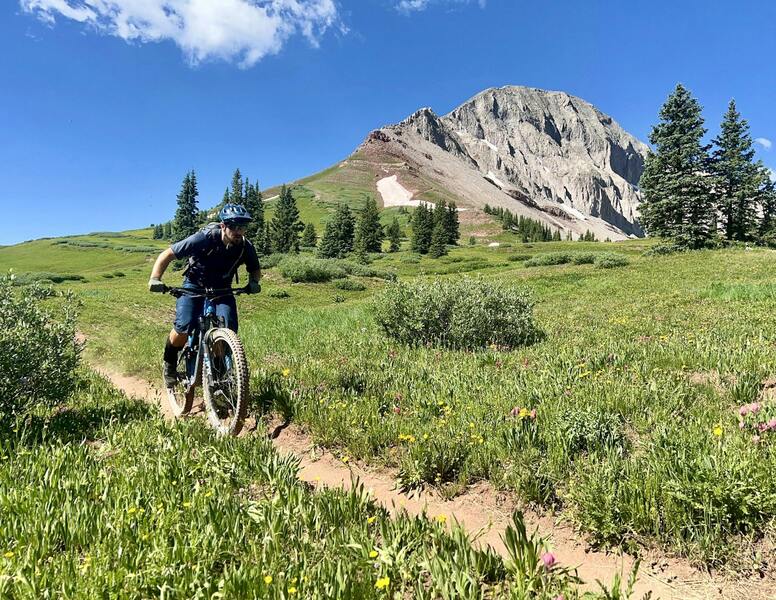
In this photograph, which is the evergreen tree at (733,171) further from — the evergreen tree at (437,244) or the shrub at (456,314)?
the shrub at (456,314)

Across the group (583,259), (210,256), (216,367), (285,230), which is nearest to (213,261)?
(210,256)

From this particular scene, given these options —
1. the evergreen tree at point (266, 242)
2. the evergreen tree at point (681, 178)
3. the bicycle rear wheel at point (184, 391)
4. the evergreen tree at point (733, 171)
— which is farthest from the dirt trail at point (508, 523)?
the evergreen tree at point (266, 242)

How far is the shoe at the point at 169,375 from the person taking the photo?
7457 millimetres

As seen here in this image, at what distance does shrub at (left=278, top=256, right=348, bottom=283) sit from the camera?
35.6 m

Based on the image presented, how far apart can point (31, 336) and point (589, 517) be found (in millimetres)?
6785

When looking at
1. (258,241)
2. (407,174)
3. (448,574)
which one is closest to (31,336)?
(448,574)

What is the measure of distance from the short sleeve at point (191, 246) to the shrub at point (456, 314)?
16.5 feet

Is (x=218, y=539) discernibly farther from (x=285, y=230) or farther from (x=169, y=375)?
(x=285, y=230)

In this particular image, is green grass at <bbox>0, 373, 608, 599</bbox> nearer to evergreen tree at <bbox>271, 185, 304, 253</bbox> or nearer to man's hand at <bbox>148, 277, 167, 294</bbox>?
man's hand at <bbox>148, 277, 167, 294</bbox>

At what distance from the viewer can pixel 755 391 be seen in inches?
191

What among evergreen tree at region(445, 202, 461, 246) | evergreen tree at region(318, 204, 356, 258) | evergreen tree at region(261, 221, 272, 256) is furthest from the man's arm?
evergreen tree at region(445, 202, 461, 246)

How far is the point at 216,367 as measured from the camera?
245 inches

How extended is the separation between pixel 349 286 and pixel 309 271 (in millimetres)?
3744

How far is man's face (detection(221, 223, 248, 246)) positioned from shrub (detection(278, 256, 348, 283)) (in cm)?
2941
